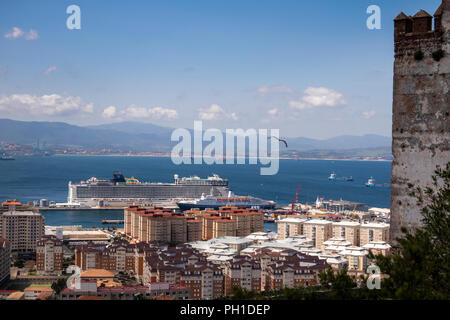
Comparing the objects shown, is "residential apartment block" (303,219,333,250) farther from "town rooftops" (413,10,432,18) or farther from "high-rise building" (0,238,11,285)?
"town rooftops" (413,10,432,18)

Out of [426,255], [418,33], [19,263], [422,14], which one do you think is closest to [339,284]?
[426,255]

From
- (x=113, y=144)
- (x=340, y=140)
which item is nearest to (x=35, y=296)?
(x=113, y=144)

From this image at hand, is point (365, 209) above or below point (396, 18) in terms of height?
below

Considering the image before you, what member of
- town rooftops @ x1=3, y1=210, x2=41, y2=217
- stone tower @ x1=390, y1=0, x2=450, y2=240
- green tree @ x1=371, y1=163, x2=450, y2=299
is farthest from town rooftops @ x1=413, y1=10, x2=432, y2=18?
town rooftops @ x1=3, y1=210, x2=41, y2=217

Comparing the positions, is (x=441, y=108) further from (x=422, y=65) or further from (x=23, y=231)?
(x=23, y=231)

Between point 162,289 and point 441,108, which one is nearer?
point 441,108

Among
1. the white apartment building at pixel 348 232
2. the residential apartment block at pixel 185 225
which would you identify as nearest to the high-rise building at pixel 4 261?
the residential apartment block at pixel 185 225
